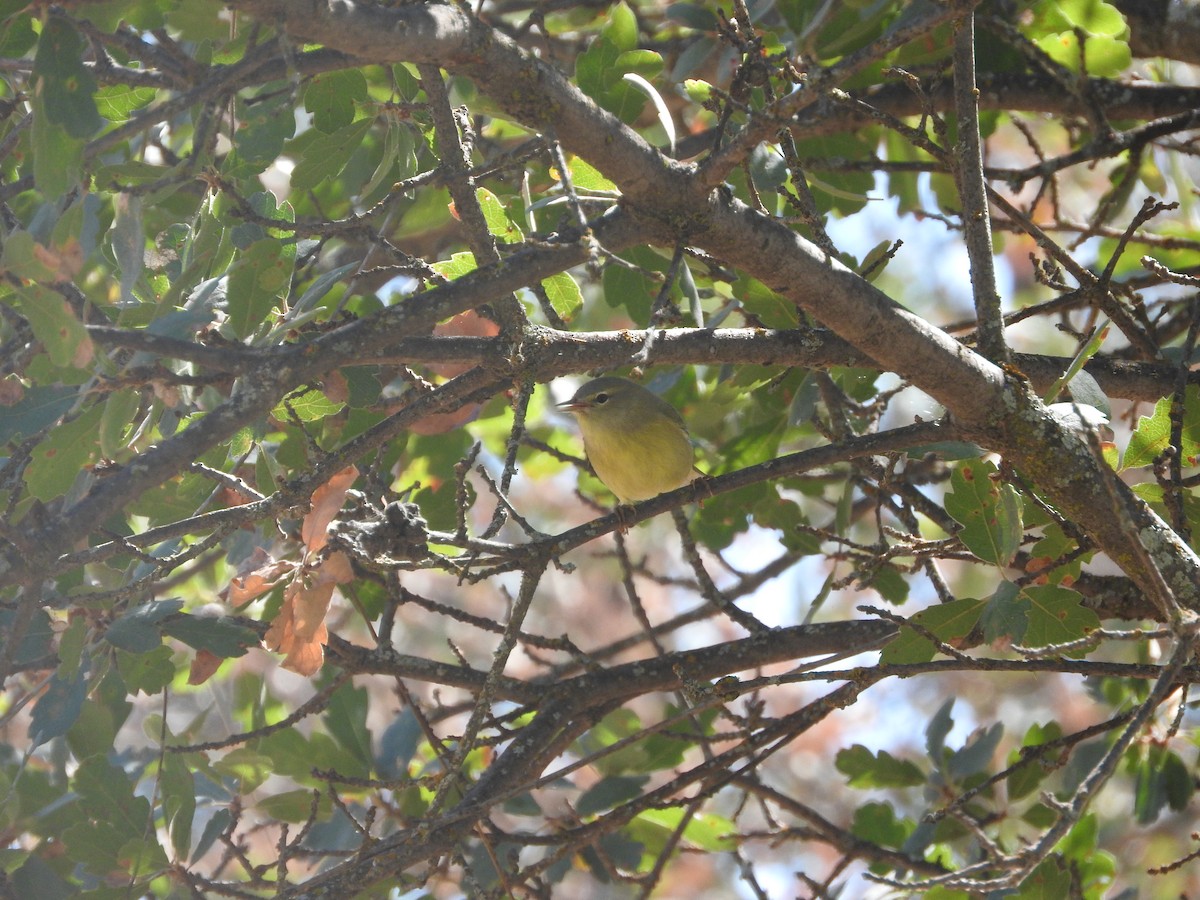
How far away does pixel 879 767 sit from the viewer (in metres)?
3.68

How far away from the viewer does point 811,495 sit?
13.8ft

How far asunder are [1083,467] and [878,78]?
2.15 m

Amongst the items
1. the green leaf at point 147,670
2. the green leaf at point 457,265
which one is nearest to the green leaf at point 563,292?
the green leaf at point 457,265

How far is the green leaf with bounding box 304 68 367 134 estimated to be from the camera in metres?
2.56

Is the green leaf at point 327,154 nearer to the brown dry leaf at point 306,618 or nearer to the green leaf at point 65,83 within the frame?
the green leaf at point 65,83

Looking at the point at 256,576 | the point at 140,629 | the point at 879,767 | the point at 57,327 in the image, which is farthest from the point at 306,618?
the point at 879,767

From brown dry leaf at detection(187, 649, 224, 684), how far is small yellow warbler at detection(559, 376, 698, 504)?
1.92 metres

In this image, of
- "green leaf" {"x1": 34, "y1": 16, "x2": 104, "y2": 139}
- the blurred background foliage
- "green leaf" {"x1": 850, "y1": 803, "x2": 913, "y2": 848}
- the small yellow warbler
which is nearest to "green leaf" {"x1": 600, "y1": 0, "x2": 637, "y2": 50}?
the blurred background foliage

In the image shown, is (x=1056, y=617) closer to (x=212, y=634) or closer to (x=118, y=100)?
(x=212, y=634)

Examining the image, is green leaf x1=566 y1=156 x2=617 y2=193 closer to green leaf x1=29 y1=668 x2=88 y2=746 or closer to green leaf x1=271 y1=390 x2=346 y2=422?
green leaf x1=271 y1=390 x2=346 y2=422

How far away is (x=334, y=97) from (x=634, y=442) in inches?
84.4

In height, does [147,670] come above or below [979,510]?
above

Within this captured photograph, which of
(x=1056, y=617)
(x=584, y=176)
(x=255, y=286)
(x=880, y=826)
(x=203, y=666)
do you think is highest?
(x=584, y=176)

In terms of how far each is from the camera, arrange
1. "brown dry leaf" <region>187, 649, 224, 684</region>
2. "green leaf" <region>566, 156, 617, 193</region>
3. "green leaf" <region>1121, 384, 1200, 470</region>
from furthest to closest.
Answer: "brown dry leaf" <region>187, 649, 224, 684</region> → "green leaf" <region>566, 156, 617, 193</region> → "green leaf" <region>1121, 384, 1200, 470</region>
